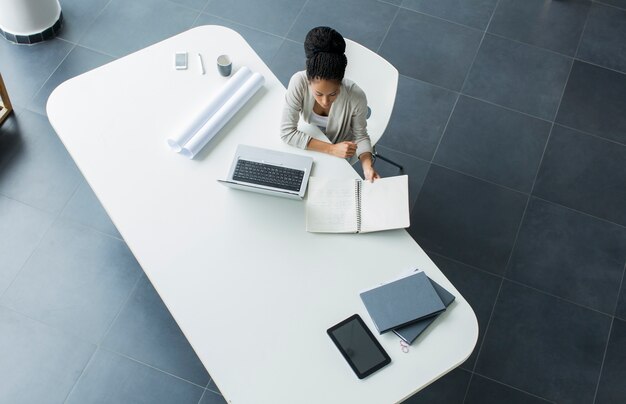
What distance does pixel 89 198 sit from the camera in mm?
3512

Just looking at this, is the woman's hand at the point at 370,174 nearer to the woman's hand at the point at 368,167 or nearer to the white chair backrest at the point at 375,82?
the woman's hand at the point at 368,167

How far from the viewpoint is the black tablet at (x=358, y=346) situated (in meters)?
2.22

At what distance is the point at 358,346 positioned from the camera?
2252 mm

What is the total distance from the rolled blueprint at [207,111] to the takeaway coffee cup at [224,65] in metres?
0.04

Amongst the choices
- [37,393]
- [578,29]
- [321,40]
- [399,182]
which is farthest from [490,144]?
[37,393]

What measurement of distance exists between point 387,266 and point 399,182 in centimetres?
31

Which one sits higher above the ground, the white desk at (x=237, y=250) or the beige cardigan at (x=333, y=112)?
the beige cardigan at (x=333, y=112)

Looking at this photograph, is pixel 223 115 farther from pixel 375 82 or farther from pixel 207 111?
pixel 375 82

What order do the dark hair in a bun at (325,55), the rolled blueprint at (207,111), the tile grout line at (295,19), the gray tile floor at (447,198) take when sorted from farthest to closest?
1. the tile grout line at (295,19)
2. the gray tile floor at (447,198)
3. the rolled blueprint at (207,111)
4. the dark hair in a bun at (325,55)

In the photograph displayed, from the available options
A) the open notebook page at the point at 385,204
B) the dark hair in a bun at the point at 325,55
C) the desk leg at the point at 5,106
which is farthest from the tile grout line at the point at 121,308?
the dark hair in a bun at the point at 325,55

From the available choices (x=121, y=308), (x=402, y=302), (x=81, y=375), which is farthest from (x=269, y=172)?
(x=81, y=375)

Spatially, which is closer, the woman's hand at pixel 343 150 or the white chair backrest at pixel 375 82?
the woman's hand at pixel 343 150

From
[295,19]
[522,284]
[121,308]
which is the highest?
[295,19]

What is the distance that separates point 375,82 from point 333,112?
0.42 metres
